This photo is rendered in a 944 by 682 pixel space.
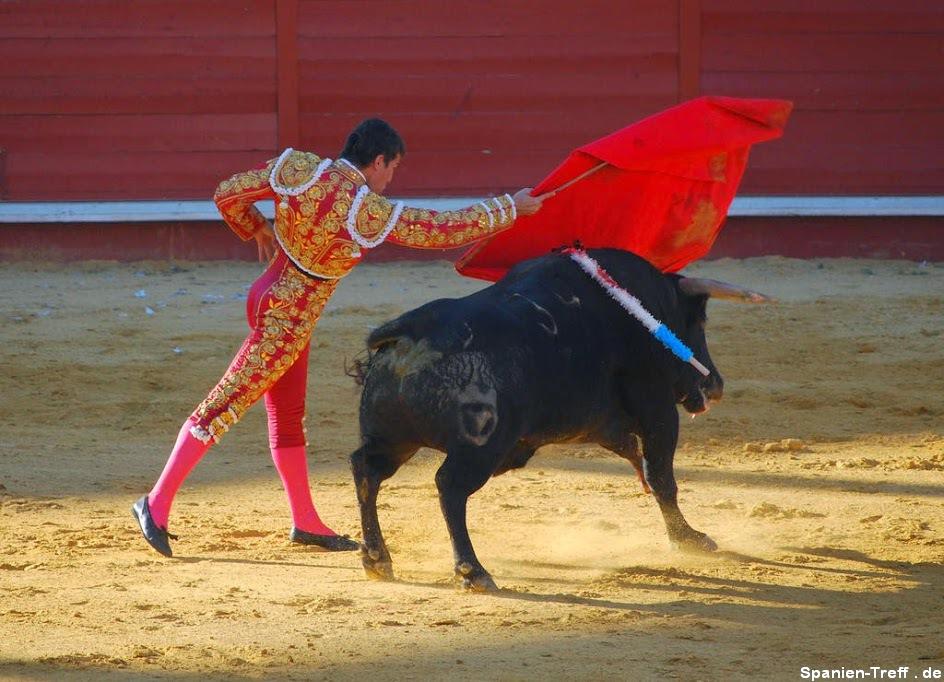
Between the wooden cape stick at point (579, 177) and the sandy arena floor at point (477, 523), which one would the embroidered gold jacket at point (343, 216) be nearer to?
the wooden cape stick at point (579, 177)

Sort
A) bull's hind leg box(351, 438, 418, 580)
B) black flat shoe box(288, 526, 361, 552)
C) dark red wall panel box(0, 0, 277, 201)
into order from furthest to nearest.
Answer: dark red wall panel box(0, 0, 277, 201), black flat shoe box(288, 526, 361, 552), bull's hind leg box(351, 438, 418, 580)

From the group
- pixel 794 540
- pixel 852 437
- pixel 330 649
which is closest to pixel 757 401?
pixel 852 437

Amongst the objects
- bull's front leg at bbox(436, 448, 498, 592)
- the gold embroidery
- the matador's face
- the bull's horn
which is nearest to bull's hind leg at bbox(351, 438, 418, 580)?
bull's front leg at bbox(436, 448, 498, 592)

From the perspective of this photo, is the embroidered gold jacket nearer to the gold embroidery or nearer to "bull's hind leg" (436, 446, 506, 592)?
the gold embroidery

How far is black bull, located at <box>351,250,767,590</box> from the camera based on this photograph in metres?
3.51

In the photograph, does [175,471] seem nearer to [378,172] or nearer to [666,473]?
[378,172]

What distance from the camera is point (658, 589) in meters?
3.61

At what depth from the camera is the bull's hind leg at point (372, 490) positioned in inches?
145

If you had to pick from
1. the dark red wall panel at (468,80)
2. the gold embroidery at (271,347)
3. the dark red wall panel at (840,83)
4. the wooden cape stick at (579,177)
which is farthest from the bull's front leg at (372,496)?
the dark red wall panel at (840,83)

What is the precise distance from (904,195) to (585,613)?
248 inches

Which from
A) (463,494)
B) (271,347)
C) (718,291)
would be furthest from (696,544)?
(271,347)

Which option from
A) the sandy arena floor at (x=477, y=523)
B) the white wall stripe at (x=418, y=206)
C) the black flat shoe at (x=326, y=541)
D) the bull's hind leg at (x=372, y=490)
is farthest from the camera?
the white wall stripe at (x=418, y=206)

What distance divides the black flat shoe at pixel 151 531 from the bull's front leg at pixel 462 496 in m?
0.82

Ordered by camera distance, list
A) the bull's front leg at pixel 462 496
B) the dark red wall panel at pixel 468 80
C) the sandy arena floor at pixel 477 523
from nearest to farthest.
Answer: the sandy arena floor at pixel 477 523, the bull's front leg at pixel 462 496, the dark red wall panel at pixel 468 80
